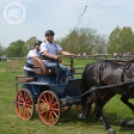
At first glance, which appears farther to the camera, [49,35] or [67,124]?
[49,35]

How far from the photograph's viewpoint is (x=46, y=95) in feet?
20.6

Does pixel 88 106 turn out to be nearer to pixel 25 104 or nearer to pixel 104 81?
pixel 104 81

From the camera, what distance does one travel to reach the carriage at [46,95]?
6.08 metres

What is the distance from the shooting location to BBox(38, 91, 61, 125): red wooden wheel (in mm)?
5990

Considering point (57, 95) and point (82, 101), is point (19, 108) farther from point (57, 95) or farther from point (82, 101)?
point (82, 101)

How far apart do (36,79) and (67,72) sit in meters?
0.92

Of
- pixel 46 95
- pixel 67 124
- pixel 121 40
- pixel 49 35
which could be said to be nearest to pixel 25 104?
pixel 46 95

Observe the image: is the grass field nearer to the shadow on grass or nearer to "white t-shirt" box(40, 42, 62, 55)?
the shadow on grass

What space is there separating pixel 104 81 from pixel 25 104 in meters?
2.17

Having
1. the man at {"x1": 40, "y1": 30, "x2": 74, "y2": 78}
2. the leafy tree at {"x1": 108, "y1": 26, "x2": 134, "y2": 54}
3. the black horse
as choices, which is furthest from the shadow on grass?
the leafy tree at {"x1": 108, "y1": 26, "x2": 134, "y2": 54}

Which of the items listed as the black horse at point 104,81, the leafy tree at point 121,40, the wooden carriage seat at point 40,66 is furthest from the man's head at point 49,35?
the leafy tree at point 121,40

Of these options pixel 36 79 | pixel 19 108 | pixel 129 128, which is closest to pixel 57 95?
pixel 36 79

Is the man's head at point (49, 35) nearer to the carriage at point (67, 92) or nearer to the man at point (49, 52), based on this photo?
the man at point (49, 52)

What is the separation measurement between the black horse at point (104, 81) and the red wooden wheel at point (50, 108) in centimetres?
58
